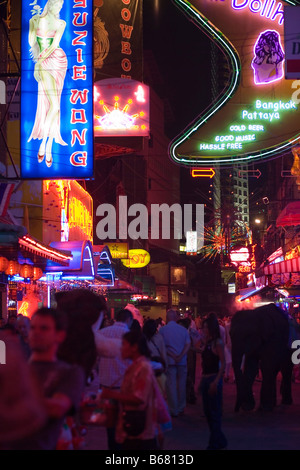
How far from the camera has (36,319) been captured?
4434mm

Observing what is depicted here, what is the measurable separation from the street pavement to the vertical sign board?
19.0 ft

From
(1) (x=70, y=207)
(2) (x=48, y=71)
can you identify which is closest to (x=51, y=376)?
(2) (x=48, y=71)

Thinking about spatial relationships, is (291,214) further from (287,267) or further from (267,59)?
(267,59)

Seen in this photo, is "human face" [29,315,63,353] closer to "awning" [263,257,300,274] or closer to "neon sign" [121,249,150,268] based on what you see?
"awning" [263,257,300,274]

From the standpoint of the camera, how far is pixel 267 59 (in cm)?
1545

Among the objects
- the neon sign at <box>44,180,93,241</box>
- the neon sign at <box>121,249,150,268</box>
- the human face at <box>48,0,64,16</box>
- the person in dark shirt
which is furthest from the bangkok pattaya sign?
the neon sign at <box>121,249,150,268</box>

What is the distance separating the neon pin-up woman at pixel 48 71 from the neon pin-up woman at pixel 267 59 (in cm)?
449

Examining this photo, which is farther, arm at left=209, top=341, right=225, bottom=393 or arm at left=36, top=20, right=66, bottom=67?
arm at left=36, top=20, right=66, bottom=67

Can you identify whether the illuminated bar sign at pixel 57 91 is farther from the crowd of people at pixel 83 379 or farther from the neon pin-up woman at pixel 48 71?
the crowd of people at pixel 83 379

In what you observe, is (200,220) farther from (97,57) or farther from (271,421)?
(271,421)

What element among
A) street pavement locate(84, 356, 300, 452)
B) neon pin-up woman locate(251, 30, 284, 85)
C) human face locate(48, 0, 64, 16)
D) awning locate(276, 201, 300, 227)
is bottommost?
street pavement locate(84, 356, 300, 452)

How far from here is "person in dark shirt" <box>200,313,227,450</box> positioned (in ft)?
29.9

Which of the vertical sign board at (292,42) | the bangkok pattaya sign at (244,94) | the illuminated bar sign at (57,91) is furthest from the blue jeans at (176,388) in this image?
the illuminated bar sign at (57,91)

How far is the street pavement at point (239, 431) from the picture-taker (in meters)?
9.58
